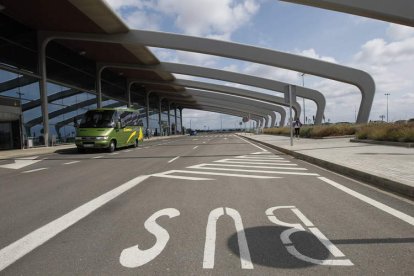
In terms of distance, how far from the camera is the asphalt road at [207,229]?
3.81 meters

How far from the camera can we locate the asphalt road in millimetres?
3809

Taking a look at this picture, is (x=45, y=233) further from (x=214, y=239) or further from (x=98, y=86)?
(x=98, y=86)

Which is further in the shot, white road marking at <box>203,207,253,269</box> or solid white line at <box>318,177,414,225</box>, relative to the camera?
solid white line at <box>318,177,414,225</box>

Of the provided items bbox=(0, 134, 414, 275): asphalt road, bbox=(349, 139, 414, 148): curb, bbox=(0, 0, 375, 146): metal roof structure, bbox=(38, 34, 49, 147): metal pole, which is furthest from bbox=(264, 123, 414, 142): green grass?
bbox=(38, 34, 49, 147): metal pole

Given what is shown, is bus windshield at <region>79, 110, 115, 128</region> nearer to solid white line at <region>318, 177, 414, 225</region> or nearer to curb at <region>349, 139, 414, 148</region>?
curb at <region>349, 139, 414, 148</region>

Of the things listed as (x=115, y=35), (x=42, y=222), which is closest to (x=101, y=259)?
(x=42, y=222)

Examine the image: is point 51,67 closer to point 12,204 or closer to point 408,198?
point 12,204

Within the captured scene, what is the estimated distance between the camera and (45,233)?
198 inches

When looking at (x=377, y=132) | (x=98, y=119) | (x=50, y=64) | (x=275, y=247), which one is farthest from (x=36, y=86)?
(x=275, y=247)

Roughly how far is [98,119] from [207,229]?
1954cm

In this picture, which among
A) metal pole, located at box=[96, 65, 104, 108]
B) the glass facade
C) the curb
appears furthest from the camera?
metal pole, located at box=[96, 65, 104, 108]

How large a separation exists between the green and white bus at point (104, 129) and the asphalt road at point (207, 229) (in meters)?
13.2

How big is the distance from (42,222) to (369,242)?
428 cm

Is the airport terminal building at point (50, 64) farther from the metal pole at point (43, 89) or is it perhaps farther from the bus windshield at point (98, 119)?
the bus windshield at point (98, 119)
